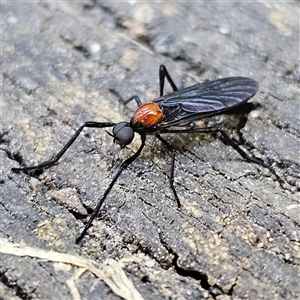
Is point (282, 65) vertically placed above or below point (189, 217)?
above

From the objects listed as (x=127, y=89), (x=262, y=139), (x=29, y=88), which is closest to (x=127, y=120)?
(x=127, y=89)

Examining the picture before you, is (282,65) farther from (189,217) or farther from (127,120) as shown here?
(189,217)

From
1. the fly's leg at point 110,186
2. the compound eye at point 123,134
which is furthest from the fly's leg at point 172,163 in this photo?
the compound eye at point 123,134

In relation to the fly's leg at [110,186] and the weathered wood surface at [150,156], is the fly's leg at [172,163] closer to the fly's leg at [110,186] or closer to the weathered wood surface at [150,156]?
the weathered wood surface at [150,156]

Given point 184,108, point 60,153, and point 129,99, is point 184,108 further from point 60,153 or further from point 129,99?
point 60,153

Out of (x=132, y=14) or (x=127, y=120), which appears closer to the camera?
(x=127, y=120)

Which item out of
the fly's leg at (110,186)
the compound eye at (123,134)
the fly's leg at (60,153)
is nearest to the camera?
the fly's leg at (110,186)
